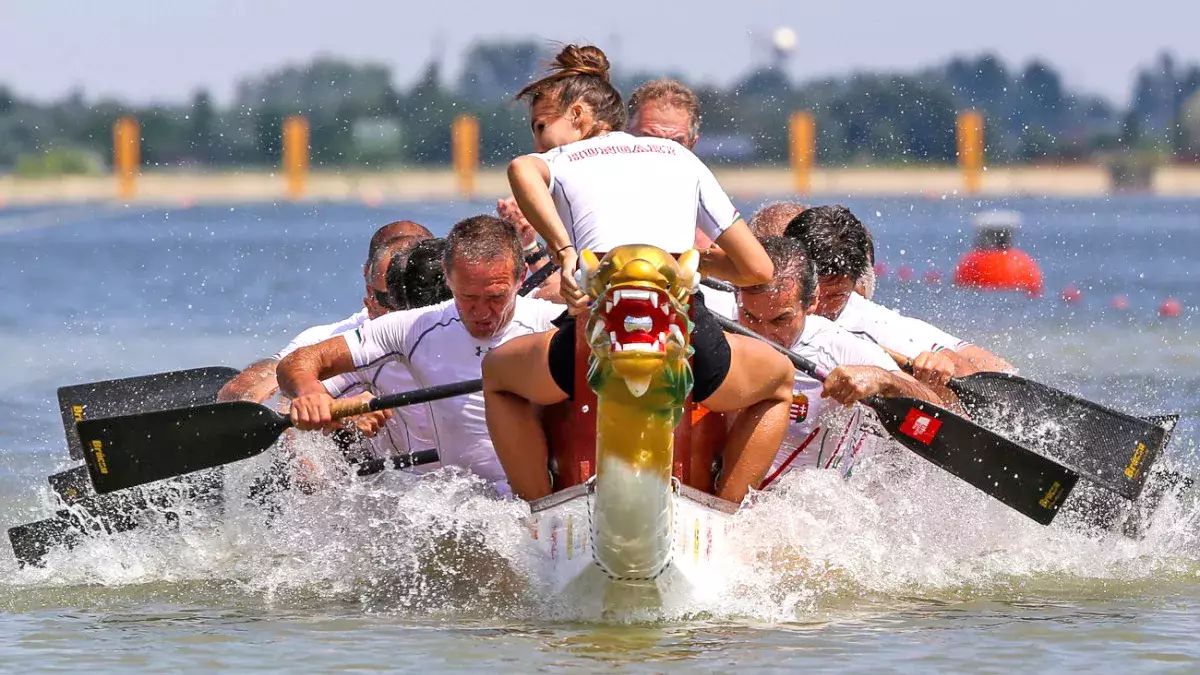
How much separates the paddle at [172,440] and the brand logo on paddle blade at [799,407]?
1880 millimetres

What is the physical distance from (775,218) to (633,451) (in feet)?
10.0

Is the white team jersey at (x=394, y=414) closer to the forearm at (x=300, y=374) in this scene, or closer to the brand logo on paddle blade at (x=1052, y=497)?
the forearm at (x=300, y=374)

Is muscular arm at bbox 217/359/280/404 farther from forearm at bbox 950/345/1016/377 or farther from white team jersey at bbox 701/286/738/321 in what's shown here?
forearm at bbox 950/345/1016/377

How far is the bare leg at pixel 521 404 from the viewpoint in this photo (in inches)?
245

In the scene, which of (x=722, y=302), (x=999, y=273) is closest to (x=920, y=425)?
(x=722, y=302)

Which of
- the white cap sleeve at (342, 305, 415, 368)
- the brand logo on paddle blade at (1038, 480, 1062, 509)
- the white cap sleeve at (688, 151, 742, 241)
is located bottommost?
the brand logo on paddle blade at (1038, 480, 1062, 509)

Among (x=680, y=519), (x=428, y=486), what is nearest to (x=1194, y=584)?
(x=680, y=519)

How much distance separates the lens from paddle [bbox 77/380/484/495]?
7.19 m

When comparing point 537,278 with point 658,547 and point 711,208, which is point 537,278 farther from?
point 658,547

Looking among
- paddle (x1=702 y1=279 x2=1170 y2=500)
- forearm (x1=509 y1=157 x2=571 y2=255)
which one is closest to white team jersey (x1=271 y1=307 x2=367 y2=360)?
paddle (x1=702 y1=279 x2=1170 y2=500)

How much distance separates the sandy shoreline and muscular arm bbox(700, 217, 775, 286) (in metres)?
43.9

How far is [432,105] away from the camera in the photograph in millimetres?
62906

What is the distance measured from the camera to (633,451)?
5.86 meters

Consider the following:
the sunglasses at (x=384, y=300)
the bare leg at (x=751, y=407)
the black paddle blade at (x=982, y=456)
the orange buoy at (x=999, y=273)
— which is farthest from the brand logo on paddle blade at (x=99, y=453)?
the orange buoy at (x=999, y=273)
